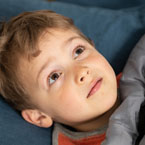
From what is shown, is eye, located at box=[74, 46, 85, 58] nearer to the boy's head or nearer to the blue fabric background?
the boy's head

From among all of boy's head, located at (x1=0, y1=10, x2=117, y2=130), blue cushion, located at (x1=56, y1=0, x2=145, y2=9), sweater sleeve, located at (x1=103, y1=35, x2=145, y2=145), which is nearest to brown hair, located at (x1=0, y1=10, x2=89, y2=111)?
boy's head, located at (x1=0, y1=10, x2=117, y2=130)

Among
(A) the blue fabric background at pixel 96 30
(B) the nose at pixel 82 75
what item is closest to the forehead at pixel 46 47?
(B) the nose at pixel 82 75

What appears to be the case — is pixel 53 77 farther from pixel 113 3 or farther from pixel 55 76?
pixel 113 3

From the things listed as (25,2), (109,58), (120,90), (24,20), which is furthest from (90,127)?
(25,2)

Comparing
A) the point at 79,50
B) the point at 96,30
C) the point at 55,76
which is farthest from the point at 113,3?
the point at 55,76

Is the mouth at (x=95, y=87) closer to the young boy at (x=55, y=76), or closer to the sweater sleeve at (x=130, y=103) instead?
the young boy at (x=55, y=76)

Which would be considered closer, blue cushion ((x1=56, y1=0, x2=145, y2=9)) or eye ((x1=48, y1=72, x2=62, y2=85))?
eye ((x1=48, y1=72, x2=62, y2=85))

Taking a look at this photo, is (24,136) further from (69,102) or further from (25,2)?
(25,2)

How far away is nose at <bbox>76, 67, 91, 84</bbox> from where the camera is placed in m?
0.82

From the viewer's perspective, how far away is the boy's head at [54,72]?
84 cm

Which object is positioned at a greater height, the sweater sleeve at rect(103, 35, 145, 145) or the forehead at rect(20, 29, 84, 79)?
the forehead at rect(20, 29, 84, 79)

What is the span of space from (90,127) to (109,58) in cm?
34

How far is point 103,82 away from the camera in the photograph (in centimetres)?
86

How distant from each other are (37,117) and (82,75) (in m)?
0.28
